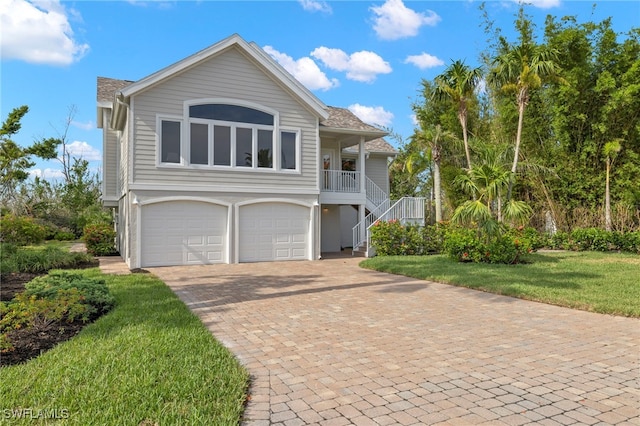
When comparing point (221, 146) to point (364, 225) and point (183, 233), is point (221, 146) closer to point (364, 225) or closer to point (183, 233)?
point (183, 233)

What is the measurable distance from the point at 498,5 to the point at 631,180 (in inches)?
456

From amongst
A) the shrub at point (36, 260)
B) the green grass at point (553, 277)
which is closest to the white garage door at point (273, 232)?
the green grass at point (553, 277)

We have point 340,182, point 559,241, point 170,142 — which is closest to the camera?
point 170,142

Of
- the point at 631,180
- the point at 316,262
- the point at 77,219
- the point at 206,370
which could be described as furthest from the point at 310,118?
the point at 77,219

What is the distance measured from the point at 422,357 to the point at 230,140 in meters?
11.0

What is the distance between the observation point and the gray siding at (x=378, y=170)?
21.3m

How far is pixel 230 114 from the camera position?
1405 cm

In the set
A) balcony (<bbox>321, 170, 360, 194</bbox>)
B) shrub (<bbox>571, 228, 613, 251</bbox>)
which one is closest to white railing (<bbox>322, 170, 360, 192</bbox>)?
balcony (<bbox>321, 170, 360, 194</bbox>)

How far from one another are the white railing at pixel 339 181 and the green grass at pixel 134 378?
39.8 ft

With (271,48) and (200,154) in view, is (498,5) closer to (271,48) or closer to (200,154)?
(271,48)

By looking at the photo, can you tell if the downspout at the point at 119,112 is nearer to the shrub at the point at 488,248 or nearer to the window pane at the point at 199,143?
the window pane at the point at 199,143

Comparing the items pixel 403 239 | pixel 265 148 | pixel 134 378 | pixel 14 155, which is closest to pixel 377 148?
pixel 403 239

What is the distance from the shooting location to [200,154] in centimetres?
1370

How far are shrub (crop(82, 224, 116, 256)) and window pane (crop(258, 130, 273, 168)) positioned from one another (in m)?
7.51
